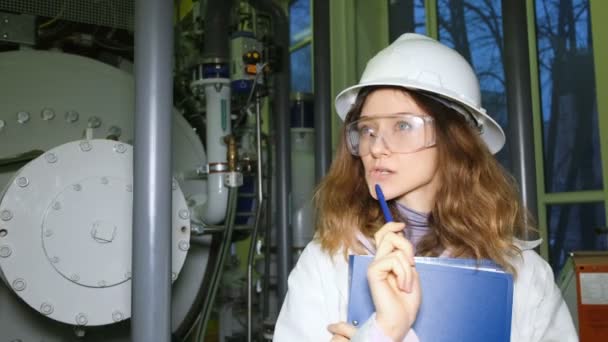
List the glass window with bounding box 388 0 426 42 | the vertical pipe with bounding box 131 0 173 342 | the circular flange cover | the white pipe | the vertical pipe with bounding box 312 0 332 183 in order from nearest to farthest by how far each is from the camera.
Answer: the vertical pipe with bounding box 131 0 173 342 < the circular flange cover < the white pipe < the vertical pipe with bounding box 312 0 332 183 < the glass window with bounding box 388 0 426 42

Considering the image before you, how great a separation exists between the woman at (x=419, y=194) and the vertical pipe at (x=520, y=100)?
727 millimetres

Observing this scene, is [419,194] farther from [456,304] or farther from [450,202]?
[456,304]

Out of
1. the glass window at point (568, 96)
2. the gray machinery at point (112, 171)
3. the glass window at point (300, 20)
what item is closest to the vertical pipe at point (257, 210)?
the gray machinery at point (112, 171)

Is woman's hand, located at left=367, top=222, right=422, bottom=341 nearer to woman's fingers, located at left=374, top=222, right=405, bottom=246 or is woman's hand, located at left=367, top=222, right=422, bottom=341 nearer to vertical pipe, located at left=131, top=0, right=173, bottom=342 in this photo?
woman's fingers, located at left=374, top=222, right=405, bottom=246

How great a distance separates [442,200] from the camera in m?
1.02

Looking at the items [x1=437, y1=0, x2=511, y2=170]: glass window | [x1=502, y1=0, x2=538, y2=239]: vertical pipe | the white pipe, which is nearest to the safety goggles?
[x1=502, y1=0, x2=538, y2=239]: vertical pipe

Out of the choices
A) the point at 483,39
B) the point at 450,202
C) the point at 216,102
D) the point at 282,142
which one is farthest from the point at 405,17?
the point at 450,202

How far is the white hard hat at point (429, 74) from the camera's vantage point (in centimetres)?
98

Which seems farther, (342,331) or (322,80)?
(322,80)

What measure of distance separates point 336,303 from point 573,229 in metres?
1.98

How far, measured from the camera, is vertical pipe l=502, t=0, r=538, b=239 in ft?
5.83

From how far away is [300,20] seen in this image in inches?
171

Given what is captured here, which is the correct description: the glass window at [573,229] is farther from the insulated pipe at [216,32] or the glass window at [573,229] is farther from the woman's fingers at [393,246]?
the woman's fingers at [393,246]

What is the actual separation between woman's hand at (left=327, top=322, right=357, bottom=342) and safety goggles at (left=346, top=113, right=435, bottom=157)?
289 mm
